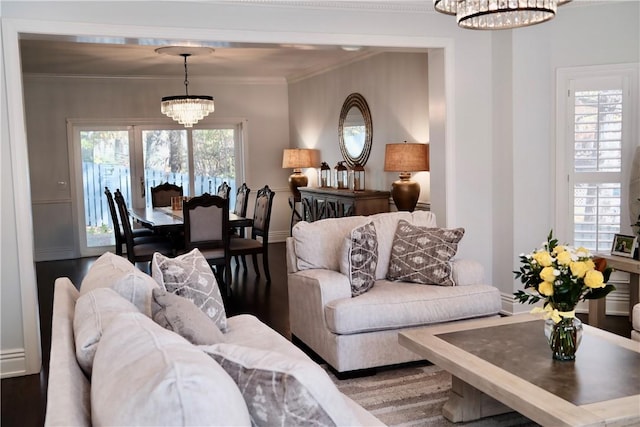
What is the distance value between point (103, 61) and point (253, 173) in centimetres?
294

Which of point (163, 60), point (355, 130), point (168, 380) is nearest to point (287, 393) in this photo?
point (168, 380)

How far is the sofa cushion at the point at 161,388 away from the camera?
1132mm

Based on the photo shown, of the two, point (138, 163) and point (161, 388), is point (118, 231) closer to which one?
point (138, 163)

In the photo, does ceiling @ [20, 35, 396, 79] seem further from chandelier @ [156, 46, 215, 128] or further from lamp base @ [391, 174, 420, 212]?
lamp base @ [391, 174, 420, 212]

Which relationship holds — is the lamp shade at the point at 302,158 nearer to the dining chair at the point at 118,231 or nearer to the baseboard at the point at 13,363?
the dining chair at the point at 118,231

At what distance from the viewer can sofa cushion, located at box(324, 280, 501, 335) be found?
3.60 meters

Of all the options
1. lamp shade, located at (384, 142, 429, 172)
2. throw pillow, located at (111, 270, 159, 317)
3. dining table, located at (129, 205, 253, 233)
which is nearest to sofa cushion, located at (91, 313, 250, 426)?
throw pillow, located at (111, 270, 159, 317)

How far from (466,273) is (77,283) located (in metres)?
4.76

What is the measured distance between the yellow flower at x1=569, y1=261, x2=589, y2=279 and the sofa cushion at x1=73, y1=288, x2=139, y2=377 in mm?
1755

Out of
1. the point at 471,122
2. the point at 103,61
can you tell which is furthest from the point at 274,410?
the point at 103,61

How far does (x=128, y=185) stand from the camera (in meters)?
9.16

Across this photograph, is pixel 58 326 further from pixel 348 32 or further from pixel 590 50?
pixel 590 50

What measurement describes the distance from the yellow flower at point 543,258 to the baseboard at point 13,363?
3214 millimetres

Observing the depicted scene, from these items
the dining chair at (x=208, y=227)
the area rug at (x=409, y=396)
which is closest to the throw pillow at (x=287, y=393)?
the area rug at (x=409, y=396)
